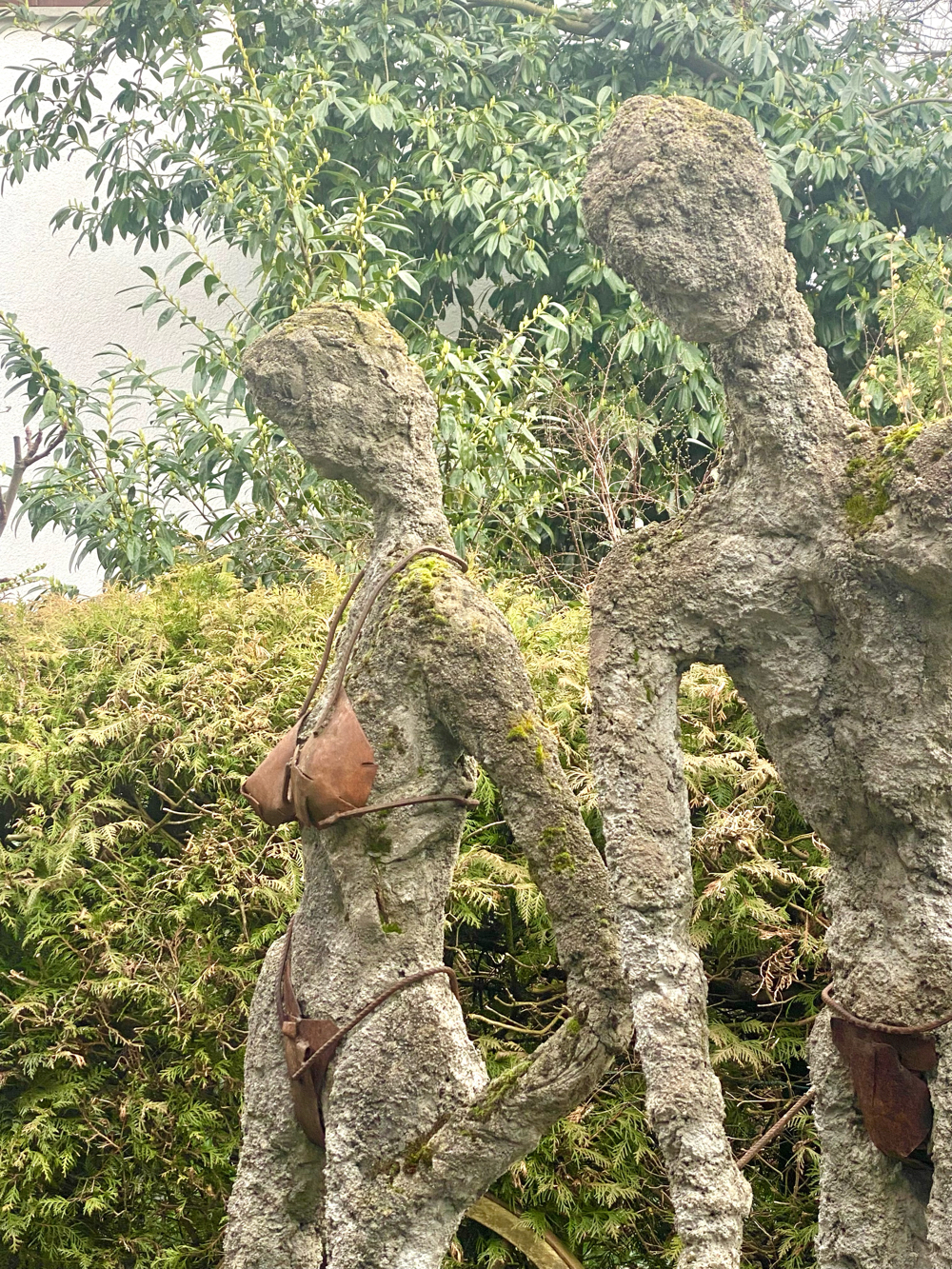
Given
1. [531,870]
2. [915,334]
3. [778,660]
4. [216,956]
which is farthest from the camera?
[915,334]

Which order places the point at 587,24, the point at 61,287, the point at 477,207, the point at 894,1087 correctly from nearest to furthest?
the point at 894,1087 → the point at 477,207 → the point at 587,24 → the point at 61,287

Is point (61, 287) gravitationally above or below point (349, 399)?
below

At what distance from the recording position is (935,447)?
5.47ft

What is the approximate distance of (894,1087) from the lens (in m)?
1.73

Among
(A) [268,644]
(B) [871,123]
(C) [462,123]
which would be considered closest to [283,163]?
(C) [462,123]

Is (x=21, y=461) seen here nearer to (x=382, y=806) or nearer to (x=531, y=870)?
(x=382, y=806)

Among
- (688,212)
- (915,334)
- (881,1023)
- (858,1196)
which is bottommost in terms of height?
(858,1196)

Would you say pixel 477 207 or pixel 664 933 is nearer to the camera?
pixel 664 933

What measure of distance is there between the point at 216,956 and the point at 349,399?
166 cm

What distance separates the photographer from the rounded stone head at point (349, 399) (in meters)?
2.21

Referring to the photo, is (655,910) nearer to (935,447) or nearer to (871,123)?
(935,447)

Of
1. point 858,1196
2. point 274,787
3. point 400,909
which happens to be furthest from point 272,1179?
point 858,1196

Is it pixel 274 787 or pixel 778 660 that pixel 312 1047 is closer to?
pixel 274 787

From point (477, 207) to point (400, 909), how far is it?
3.57 m
